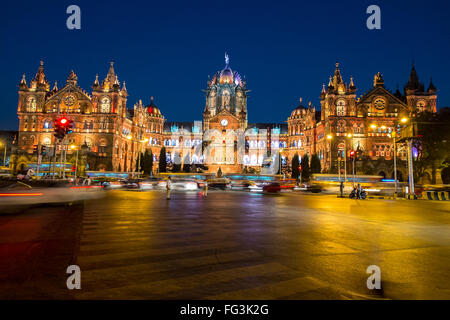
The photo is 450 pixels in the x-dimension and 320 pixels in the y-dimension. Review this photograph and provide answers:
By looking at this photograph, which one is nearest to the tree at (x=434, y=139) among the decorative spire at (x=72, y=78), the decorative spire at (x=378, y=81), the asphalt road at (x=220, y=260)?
the decorative spire at (x=378, y=81)

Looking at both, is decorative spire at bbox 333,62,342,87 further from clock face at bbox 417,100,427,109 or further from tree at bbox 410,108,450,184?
tree at bbox 410,108,450,184

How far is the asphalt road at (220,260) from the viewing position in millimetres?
4406

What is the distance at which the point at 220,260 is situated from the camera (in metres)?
6.10

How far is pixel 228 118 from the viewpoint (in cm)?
9469

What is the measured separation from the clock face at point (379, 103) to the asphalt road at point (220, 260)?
7172 centimetres

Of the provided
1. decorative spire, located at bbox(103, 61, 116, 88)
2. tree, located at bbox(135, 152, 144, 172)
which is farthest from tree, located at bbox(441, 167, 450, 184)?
decorative spire, located at bbox(103, 61, 116, 88)

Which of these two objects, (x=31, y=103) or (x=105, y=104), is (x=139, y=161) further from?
(x=31, y=103)

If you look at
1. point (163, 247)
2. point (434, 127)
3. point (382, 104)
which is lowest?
point (163, 247)

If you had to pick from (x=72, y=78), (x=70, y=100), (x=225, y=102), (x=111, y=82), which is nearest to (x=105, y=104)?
(x=111, y=82)

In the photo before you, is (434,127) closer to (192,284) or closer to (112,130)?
(192,284)

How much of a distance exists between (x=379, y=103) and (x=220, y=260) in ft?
264
